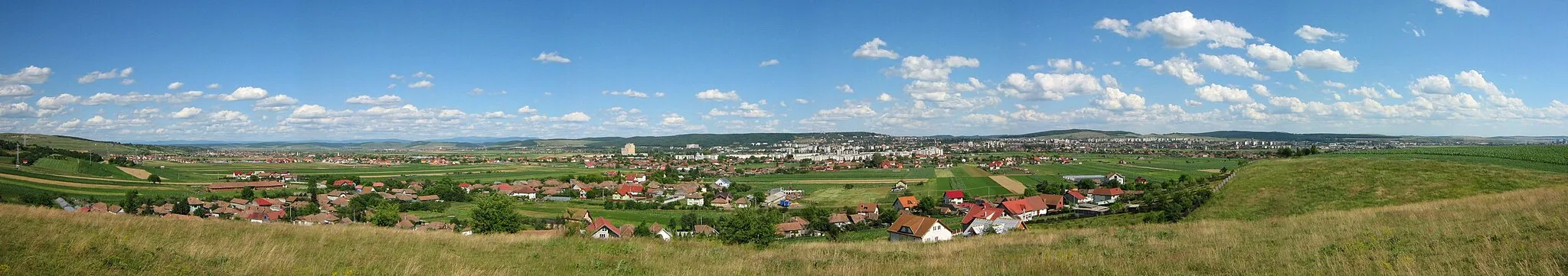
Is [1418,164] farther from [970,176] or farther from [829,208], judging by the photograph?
[970,176]

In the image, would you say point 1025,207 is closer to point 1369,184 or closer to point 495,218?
point 1369,184

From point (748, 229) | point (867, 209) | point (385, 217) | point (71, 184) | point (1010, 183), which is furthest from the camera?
point (1010, 183)

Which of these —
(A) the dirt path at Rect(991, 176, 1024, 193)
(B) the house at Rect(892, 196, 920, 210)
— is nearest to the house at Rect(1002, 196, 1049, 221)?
(B) the house at Rect(892, 196, 920, 210)

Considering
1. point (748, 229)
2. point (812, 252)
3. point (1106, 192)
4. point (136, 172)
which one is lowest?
point (1106, 192)

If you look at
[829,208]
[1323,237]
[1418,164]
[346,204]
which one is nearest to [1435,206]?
[1323,237]

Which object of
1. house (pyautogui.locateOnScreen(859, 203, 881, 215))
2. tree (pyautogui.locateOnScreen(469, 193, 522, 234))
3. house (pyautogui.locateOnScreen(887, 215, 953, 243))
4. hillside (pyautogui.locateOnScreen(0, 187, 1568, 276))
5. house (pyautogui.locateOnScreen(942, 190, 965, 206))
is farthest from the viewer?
house (pyautogui.locateOnScreen(942, 190, 965, 206))

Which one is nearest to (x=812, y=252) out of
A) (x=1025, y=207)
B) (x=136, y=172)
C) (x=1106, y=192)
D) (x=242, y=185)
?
(x=1025, y=207)

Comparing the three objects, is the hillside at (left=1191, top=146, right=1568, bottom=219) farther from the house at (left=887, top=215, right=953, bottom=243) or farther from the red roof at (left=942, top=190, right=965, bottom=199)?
the red roof at (left=942, top=190, right=965, bottom=199)
